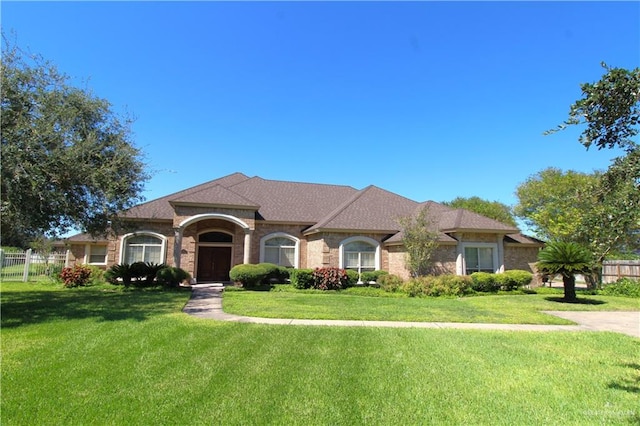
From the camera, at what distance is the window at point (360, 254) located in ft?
66.2

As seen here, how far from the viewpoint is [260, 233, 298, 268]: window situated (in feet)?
70.2

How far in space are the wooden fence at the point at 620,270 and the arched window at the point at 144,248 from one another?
28206mm

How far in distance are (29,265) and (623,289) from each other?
1381 inches

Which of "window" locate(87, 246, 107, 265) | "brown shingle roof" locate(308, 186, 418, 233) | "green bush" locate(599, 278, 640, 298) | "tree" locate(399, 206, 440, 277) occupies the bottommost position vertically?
"green bush" locate(599, 278, 640, 298)

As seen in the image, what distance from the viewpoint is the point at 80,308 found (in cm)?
1074

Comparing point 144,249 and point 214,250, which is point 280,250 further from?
point 144,249

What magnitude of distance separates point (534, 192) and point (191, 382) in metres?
36.3

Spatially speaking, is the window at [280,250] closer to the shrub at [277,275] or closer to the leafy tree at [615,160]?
the shrub at [277,275]

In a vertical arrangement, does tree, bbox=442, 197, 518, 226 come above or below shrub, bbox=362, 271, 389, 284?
above

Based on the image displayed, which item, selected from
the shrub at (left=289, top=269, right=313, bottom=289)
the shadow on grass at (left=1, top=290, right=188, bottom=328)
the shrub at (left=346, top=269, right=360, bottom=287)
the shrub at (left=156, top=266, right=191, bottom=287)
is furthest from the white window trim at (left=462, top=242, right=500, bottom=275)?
the shrub at (left=156, top=266, right=191, bottom=287)

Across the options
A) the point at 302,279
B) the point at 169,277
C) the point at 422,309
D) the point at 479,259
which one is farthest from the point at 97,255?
the point at 479,259

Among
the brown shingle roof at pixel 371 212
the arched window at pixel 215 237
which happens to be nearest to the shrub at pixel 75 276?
the arched window at pixel 215 237

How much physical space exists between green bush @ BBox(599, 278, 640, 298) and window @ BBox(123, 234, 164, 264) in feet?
81.1

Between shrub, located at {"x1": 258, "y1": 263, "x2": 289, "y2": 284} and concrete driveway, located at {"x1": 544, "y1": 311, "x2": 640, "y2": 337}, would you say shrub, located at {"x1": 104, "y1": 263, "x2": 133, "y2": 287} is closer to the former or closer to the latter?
shrub, located at {"x1": 258, "y1": 263, "x2": 289, "y2": 284}
